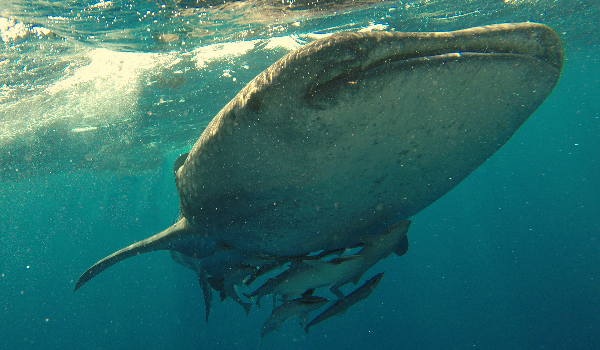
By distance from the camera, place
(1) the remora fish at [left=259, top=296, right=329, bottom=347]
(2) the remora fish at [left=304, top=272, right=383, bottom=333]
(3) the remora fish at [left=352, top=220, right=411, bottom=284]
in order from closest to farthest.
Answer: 1. (3) the remora fish at [left=352, top=220, right=411, bottom=284]
2. (1) the remora fish at [left=259, top=296, right=329, bottom=347]
3. (2) the remora fish at [left=304, top=272, right=383, bottom=333]

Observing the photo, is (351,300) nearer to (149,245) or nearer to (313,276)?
(313,276)

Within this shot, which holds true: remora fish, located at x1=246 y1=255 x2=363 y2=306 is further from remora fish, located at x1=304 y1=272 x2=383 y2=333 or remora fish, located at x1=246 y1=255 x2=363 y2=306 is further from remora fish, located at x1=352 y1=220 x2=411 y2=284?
remora fish, located at x1=304 y1=272 x2=383 y2=333

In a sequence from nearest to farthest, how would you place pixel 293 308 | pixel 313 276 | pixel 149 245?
pixel 313 276 → pixel 149 245 → pixel 293 308

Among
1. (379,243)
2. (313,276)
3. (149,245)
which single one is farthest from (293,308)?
(149,245)

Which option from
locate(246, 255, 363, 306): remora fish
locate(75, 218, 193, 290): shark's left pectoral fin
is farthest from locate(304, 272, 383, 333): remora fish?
locate(75, 218, 193, 290): shark's left pectoral fin

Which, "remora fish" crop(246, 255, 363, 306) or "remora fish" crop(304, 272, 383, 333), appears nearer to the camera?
"remora fish" crop(246, 255, 363, 306)

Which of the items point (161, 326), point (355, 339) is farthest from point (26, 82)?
point (161, 326)

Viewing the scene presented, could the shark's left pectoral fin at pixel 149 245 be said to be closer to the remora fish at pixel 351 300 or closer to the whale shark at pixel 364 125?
the whale shark at pixel 364 125

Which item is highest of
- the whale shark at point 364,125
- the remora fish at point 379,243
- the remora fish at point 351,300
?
the whale shark at point 364,125

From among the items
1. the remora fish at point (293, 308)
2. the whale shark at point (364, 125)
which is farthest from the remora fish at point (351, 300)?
the whale shark at point (364, 125)

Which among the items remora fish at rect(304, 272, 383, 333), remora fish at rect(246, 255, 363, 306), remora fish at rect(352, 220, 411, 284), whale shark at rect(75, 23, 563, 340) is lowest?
remora fish at rect(304, 272, 383, 333)

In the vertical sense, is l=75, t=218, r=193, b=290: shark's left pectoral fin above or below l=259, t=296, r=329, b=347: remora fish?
above

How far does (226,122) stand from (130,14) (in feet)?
31.0

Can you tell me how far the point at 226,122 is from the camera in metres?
2.06
